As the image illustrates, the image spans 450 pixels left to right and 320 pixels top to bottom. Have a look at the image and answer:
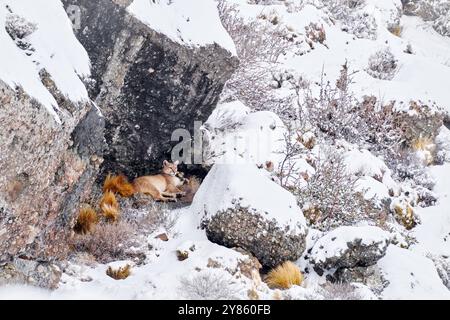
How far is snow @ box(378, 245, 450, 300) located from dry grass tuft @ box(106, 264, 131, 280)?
257 cm

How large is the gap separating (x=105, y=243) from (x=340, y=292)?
2272mm

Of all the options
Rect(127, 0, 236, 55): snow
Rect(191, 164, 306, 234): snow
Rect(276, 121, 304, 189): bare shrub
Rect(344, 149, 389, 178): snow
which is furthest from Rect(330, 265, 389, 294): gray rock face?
Rect(127, 0, 236, 55): snow

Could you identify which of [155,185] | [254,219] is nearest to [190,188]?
[155,185]

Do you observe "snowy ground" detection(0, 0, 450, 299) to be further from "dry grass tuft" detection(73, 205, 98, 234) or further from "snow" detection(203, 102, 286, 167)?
"dry grass tuft" detection(73, 205, 98, 234)

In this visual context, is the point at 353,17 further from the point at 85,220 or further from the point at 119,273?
the point at 119,273

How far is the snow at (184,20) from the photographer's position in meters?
6.11

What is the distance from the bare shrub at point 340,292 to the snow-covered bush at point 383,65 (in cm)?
801

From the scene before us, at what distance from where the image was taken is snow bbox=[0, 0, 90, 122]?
4203 millimetres

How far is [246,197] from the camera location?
5547mm

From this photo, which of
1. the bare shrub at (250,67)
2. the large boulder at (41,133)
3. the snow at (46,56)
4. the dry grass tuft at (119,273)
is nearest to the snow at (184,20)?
the snow at (46,56)

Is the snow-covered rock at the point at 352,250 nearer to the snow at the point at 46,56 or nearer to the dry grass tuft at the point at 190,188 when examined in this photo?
the dry grass tuft at the point at 190,188

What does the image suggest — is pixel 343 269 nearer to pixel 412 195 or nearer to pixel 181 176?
pixel 181 176
